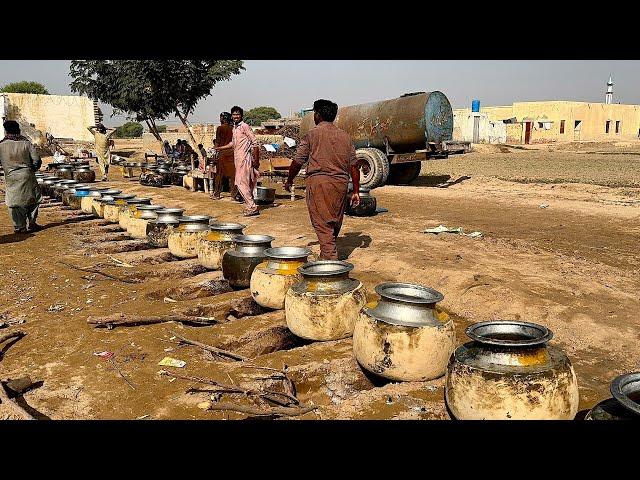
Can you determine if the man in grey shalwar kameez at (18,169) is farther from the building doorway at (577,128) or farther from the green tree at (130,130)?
the green tree at (130,130)

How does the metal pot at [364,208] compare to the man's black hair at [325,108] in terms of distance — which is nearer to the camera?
the man's black hair at [325,108]

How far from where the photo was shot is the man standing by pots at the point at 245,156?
9.83 metres

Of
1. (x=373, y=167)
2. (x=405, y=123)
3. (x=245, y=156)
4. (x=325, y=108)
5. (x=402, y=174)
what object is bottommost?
(x=402, y=174)

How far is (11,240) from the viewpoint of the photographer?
27.4 feet

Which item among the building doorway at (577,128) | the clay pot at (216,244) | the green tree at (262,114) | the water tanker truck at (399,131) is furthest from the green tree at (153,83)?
the green tree at (262,114)

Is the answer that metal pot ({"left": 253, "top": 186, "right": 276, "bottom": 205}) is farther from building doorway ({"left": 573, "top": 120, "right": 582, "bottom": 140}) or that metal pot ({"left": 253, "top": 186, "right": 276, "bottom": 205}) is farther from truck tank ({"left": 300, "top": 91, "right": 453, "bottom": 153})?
building doorway ({"left": 573, "top": 120, "right": 582, "bottom": 140})

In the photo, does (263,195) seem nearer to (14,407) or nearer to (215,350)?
→ (215,350)

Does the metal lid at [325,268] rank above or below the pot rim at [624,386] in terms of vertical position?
above

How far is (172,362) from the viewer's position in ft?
12.0

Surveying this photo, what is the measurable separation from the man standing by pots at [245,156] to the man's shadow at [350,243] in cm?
291

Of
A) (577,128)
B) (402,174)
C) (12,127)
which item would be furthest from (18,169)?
(577,128)

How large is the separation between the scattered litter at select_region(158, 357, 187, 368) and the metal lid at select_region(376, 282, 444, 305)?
1.63 meters

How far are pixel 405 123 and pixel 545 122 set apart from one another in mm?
30945

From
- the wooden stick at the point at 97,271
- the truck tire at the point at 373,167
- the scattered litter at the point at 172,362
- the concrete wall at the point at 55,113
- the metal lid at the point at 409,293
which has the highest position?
the concrete wall at the point at 55,113
